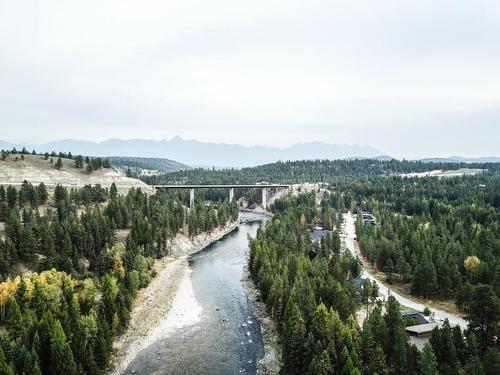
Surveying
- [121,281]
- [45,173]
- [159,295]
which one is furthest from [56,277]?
[45,173]

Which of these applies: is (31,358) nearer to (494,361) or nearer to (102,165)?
(494,361)

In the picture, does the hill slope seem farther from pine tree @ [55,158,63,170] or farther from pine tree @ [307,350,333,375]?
pine tree @ [307,350,333,375]

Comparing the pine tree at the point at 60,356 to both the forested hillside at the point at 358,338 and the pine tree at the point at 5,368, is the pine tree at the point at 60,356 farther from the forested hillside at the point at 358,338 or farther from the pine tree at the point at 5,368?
the forested hillside at the point at 358,338

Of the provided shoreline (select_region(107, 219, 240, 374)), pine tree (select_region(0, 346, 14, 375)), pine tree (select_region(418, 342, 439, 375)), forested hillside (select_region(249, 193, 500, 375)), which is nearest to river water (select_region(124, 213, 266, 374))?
shoreline (select_region(107, 219, 240, 374))

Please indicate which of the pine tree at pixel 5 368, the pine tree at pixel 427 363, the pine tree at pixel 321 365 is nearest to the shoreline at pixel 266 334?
the pine tree at pixel 321 365

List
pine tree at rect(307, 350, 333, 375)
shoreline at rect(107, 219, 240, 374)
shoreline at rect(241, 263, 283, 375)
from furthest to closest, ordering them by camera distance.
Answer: shoreline at rect(107, 219, 240, 374), shoreline at rect(241, 263, 283, 375), pine tree at rect(307, 350, 333, 375)
